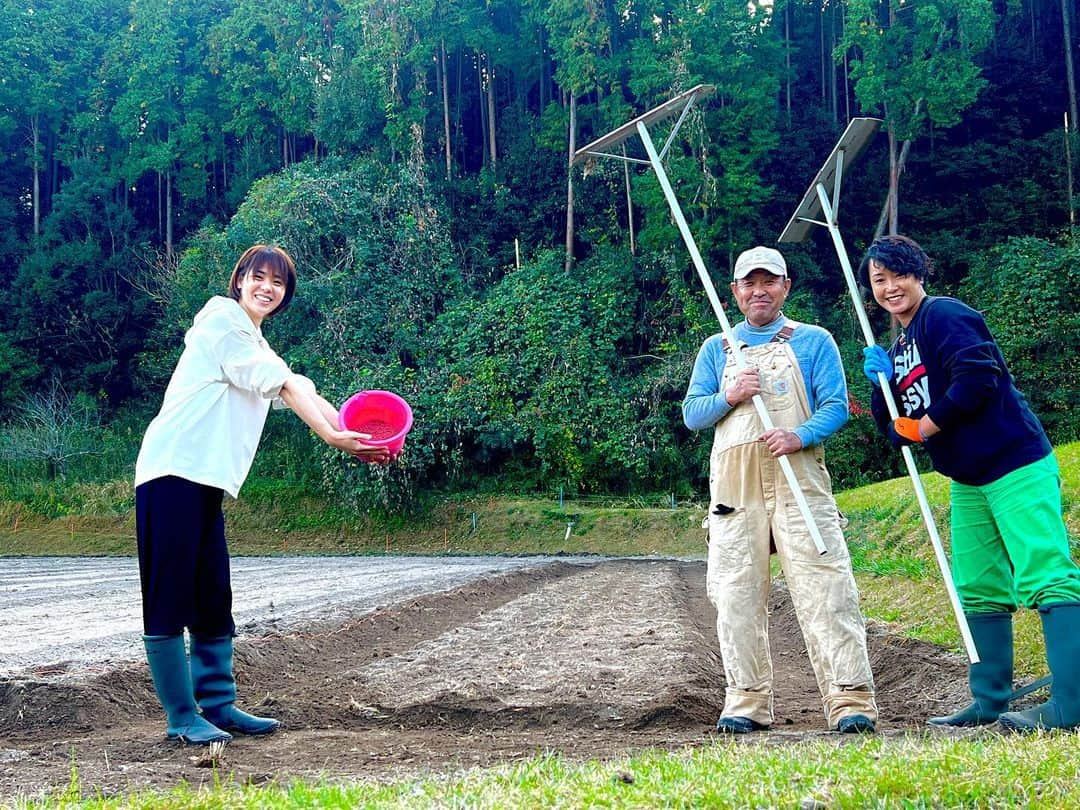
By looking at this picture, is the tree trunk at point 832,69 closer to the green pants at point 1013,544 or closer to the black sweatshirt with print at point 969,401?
the black sweatshirt with print at point 969,401

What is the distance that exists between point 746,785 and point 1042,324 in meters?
30.6

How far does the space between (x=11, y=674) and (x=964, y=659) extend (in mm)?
5592

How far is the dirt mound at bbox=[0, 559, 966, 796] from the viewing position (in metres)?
4.25

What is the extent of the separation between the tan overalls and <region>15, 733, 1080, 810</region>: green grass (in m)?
1.16

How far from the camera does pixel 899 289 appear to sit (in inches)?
197

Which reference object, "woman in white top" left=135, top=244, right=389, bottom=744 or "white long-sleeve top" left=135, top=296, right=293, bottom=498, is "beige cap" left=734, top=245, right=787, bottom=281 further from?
"white long-sleeve top" left=135, top=296, right=293, bottom=498

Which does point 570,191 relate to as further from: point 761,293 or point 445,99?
point 761,293

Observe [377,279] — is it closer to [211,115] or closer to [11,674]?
[211,115]

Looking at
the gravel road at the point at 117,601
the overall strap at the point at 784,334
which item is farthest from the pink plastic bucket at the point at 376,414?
the gravel road at the point at 117,601

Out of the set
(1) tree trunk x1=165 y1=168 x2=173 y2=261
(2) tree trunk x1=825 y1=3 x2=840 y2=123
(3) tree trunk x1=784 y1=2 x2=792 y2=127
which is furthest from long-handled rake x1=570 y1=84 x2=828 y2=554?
(1) tree trunk x1=165 y1=168 x2=173 y2=261

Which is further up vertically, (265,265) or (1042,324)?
(265,265)

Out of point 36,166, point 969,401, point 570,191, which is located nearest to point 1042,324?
point 570,191

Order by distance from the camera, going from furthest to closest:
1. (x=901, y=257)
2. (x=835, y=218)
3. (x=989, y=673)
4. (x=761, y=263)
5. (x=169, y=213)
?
(x=169, y=213) < (x=835, y=218) < (x=761, y=263) < (x=901, y=257) < (x=989, y=673)

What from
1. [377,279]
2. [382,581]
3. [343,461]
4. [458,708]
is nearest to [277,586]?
[382,581]
